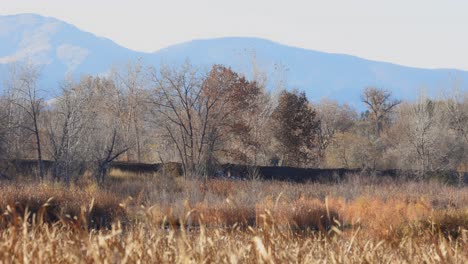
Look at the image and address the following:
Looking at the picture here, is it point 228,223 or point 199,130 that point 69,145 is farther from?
point 228,223

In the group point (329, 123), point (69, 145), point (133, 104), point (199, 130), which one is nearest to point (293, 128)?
point (199, 130)

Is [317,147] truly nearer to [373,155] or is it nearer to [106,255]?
[373,155]

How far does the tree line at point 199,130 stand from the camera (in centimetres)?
2552

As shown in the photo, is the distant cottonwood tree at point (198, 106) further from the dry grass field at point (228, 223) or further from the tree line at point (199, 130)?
the dry grass field at point (228, 223)

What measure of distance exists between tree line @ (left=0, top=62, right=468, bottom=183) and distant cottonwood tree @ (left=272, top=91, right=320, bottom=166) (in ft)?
0.18

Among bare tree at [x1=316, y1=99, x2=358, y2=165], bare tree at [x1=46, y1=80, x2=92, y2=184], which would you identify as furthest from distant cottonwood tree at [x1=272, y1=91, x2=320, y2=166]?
bare tree at [x1=46, y1=80, x2=92, y2=184]

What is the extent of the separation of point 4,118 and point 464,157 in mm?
27787

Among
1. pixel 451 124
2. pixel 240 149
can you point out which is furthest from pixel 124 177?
pixel 451 124

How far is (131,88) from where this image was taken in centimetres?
4953

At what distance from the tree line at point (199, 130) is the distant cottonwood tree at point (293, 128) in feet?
0.18

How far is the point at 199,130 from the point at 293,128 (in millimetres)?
7683

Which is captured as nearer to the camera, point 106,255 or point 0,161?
point 106,255

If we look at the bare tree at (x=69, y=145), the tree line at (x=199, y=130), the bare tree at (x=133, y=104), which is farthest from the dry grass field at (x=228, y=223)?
the bare tree at (x=133, y=104)

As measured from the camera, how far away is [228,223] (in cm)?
1413
